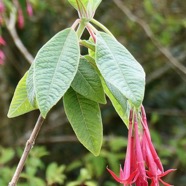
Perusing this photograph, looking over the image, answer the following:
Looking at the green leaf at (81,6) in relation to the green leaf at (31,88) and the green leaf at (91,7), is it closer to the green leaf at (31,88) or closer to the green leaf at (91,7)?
the green leaf at (91,7)

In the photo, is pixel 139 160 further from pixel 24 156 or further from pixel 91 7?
pixel 91 7

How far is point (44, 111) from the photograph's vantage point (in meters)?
0.76

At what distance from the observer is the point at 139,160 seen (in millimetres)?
835

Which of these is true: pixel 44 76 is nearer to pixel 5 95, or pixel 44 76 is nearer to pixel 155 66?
pixel 5 95

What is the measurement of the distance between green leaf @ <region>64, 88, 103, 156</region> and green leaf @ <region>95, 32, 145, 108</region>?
0.12 meters

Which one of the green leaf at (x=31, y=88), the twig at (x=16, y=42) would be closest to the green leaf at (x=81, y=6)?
the green leaf at (x=31, y=88)

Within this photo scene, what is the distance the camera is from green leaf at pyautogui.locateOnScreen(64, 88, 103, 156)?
92 cm

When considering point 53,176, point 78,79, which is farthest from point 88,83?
point 53,176

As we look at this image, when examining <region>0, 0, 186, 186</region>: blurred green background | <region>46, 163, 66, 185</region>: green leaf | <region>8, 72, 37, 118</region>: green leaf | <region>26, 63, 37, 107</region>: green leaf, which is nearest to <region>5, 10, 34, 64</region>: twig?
<region>46, 163, 66, 185</region>: green leaf

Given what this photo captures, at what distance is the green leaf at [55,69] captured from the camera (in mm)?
778

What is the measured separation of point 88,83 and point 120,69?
10 centimetres

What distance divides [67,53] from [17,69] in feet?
10.4

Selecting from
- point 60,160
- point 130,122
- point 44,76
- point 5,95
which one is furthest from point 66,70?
point 60,160

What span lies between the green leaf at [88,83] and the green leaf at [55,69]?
7 cm
